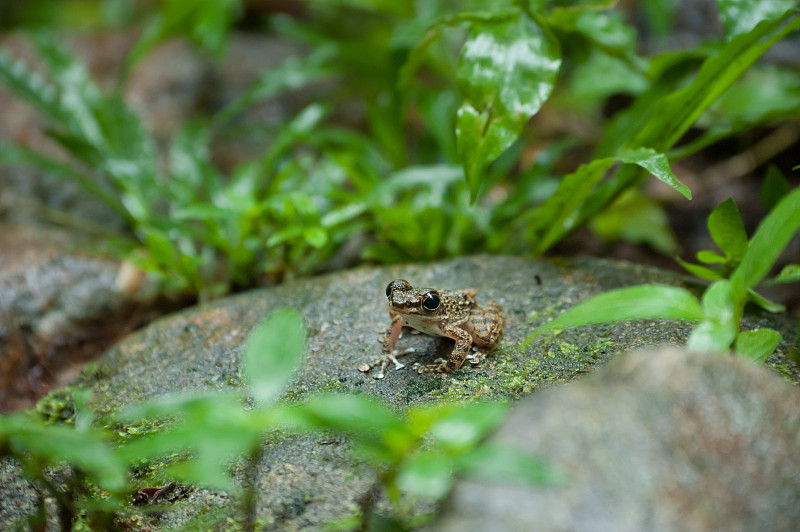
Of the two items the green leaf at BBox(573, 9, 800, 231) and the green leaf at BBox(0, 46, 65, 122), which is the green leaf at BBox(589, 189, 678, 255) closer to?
the green leaf at BBox(573, 9, 800, 231)

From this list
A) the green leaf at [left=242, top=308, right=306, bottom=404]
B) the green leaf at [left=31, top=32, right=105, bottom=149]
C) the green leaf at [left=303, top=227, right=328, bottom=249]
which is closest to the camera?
the green leaf at [left=242, top=308, right=306, bottom=404]

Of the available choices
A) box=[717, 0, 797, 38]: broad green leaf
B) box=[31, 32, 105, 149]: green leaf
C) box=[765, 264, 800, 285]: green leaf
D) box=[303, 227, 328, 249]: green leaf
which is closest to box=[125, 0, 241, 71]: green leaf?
box=[31, 32, 105, 149]: green leaf

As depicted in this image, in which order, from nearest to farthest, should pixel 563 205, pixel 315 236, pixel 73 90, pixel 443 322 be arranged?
pixel 443 322 → pixel 563 205 → pixel 315 236 → pixel 73 90

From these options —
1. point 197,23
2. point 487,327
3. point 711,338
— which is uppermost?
point 197,23

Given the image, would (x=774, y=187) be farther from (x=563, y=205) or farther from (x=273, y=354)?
(x=273, y=354)

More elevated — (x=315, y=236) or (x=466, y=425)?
(x=466, y=425)

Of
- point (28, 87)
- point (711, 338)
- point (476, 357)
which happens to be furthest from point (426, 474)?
point (28, 87)
